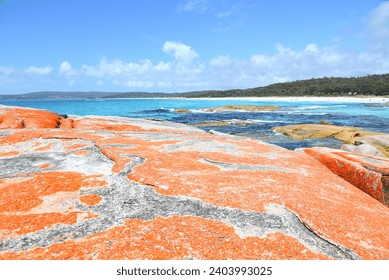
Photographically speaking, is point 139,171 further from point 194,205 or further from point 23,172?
point 23,172

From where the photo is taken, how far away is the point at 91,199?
605cm

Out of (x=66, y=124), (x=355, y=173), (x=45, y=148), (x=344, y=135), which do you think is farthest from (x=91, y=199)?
(x=344, y=135)

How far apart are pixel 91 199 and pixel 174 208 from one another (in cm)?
179

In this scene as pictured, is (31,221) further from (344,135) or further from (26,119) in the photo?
(344,135)

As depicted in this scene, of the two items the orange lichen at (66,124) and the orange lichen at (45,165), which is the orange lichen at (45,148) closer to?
the orange lichen at (45,165)

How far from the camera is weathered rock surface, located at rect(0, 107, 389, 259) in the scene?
14.6 ft

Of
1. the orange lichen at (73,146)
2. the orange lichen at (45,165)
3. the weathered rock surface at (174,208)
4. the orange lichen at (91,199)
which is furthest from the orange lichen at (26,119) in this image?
the orange lichen at (91,199)

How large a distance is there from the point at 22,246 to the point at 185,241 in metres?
2.45

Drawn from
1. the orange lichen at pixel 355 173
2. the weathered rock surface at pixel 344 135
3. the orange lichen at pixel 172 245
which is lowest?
the weathered rock surface at pixel 344 135

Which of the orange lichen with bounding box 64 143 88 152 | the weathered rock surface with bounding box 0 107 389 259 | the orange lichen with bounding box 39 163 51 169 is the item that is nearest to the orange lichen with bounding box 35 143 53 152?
the weathered rock surface with bounding box 0 107 389 259

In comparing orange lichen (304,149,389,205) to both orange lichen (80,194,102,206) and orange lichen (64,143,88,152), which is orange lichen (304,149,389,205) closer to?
orange lichen (80,194,102,206)

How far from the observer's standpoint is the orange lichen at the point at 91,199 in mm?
5883

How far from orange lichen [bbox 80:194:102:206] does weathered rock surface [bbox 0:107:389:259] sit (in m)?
0.02

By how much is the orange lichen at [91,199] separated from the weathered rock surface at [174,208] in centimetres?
2
